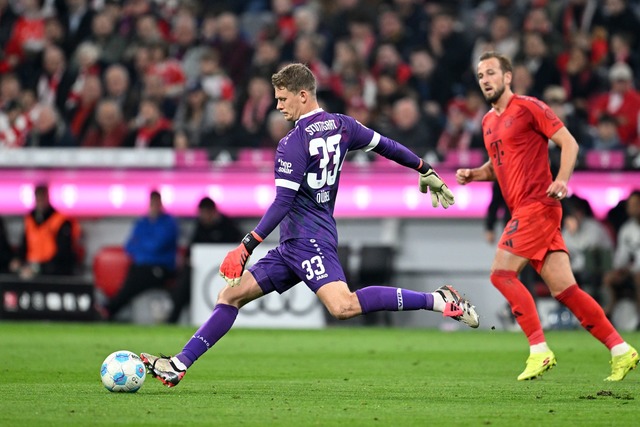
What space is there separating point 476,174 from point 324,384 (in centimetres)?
218

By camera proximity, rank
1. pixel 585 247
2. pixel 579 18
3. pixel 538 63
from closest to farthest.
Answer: pixel 585 247 → pixel 538 63 → pixel 579 18

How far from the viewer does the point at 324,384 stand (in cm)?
928

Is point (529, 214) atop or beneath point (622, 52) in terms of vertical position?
beneath

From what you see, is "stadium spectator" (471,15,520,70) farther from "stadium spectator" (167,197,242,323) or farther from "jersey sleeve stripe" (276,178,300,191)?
"jersey sleeve stripe" (276,178,300,191)

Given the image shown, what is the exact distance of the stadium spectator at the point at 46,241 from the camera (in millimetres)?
17500

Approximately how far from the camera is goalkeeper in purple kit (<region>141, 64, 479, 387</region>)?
8391 millimetres

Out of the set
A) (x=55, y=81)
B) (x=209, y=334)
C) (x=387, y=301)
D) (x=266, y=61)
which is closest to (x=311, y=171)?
(x=387, y=301)

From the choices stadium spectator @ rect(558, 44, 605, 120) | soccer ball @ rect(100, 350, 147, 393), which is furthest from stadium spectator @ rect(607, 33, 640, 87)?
soccer ball @ rect(100, 350, 147, 393)

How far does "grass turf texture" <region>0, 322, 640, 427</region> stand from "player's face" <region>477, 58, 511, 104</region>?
2232 mm

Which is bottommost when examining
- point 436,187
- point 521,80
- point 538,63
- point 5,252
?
point 5,252

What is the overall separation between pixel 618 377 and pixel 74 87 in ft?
44.0

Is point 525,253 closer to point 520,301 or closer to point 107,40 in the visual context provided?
point 520,301

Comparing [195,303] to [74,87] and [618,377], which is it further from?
[618,377]

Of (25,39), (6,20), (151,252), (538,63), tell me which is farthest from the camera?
(6,20)
